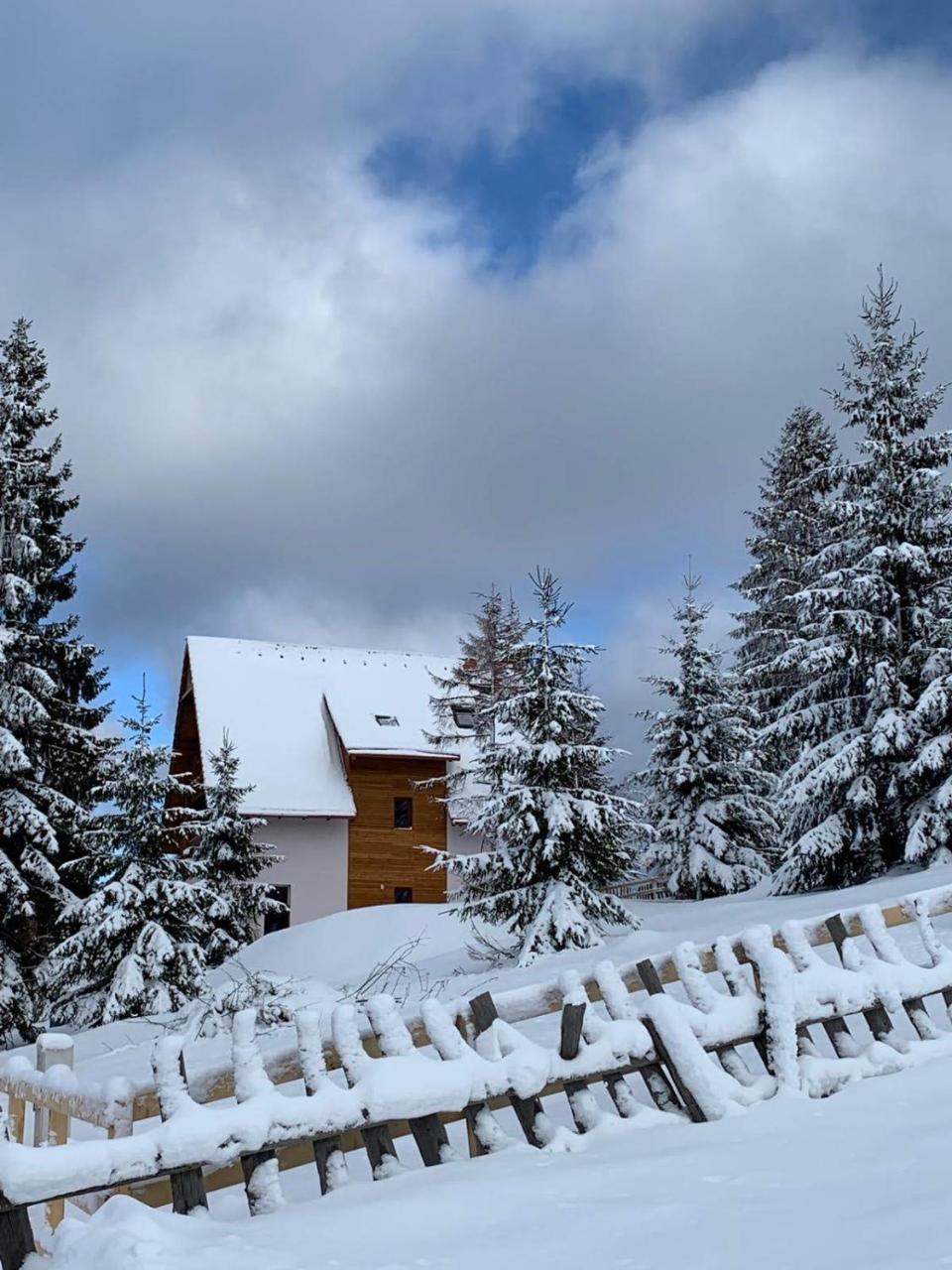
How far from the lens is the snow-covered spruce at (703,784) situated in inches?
960

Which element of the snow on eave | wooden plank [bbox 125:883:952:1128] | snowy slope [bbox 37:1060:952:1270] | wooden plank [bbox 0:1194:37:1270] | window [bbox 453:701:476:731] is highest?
window [bbox 453:701:476:731]

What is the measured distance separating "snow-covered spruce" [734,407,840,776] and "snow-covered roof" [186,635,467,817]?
32.3 ft

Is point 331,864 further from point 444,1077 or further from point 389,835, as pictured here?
point 444,1077

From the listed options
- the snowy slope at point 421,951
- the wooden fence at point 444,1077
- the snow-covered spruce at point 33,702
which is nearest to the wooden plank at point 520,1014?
the wooden fence at point 444,1077

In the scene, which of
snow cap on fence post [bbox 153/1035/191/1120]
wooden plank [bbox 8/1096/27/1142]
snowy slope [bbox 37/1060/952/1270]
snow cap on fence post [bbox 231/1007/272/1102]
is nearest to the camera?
snowy slope [bbox 37/1060/952/1270]

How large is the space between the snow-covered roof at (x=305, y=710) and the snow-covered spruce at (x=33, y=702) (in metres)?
10.6

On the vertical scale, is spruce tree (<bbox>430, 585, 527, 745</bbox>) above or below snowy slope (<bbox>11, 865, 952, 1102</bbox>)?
above

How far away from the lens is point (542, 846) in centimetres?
1745

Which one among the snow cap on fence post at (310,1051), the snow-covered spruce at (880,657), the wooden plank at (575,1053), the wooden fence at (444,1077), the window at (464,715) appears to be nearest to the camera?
the wooden fence at (444,1077)

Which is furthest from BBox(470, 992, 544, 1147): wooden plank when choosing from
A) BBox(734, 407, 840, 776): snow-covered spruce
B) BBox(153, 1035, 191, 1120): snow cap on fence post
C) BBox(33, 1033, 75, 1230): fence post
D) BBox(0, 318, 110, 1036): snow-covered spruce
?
BBox(734, 407, 840, 776): snow-covered spruce

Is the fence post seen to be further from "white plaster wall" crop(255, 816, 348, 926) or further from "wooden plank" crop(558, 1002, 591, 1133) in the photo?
"white plaster wall" crop(255, 816, 348, 926)

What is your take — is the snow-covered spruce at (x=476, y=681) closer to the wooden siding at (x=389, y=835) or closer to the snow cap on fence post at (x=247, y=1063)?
the wooden siding at (x=389, y=835)

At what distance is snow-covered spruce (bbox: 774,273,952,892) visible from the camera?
17.0 meters

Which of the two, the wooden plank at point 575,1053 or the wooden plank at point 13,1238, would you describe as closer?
the wooden plank at point 13,1238
